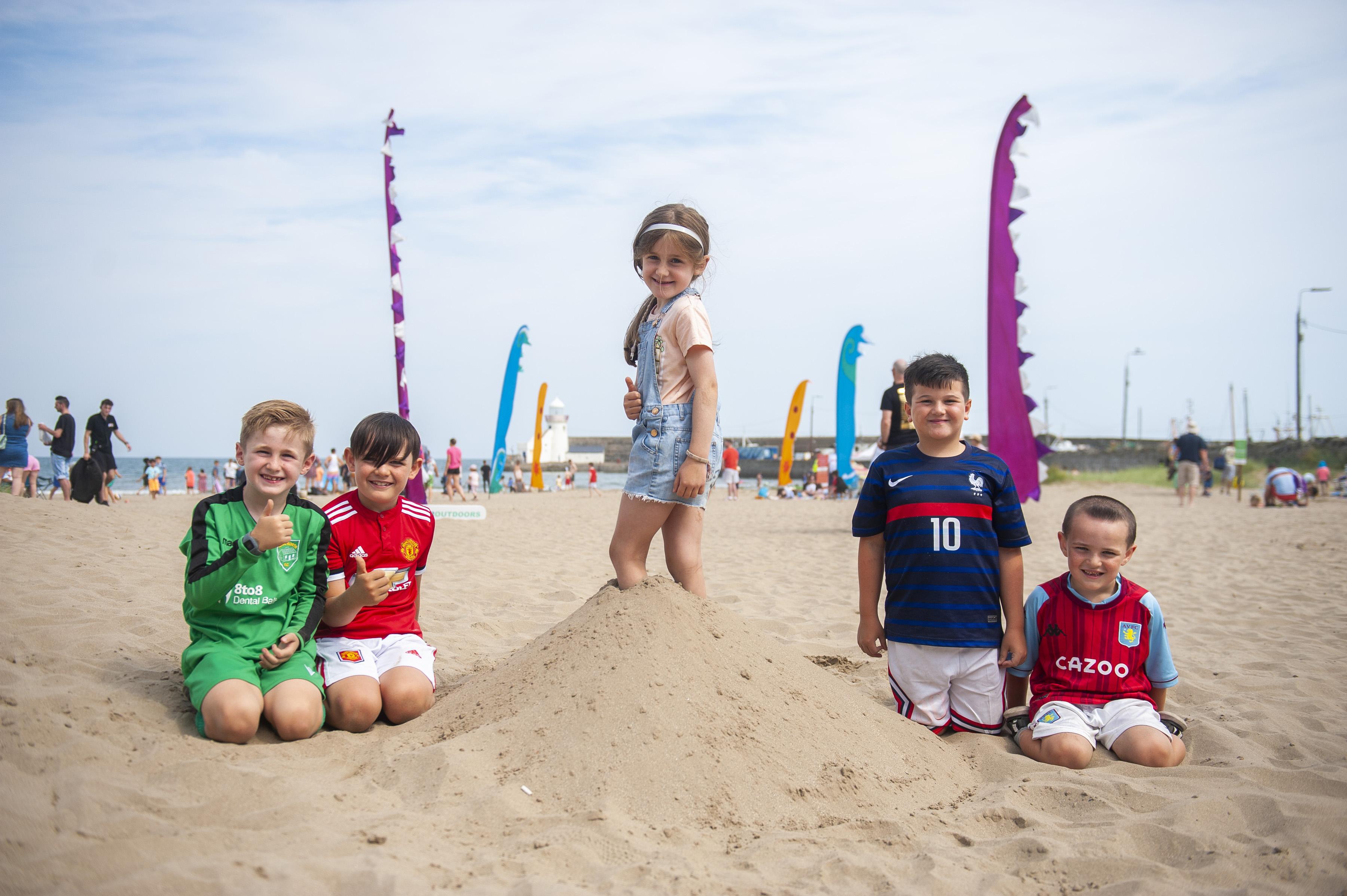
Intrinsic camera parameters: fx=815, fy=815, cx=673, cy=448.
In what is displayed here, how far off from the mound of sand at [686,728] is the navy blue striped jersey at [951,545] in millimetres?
368

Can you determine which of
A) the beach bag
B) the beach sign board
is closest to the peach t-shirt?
the beach sign board

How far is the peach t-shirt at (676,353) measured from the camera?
2.80 meters

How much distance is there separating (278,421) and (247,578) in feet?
1.71

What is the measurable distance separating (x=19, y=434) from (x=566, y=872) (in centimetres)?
1187

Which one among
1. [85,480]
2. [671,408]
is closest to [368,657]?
[671,408]

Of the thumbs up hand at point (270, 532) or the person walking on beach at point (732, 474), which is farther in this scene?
the person walking on beach at point (732, 474)

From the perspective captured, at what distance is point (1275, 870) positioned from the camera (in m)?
1.89

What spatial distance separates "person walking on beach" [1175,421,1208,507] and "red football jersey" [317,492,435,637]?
1640 centimetres

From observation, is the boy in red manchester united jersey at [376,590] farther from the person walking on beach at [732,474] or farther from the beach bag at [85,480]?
the person walking on beach at [732,474]

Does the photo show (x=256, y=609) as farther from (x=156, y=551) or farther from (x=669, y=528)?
(x=156, y=551)

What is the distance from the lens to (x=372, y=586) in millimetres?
2721

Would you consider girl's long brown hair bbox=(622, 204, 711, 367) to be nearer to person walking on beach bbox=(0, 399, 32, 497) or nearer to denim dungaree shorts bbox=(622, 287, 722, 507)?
denim dungaree shorts bbox=(622, 287, 722, 507)

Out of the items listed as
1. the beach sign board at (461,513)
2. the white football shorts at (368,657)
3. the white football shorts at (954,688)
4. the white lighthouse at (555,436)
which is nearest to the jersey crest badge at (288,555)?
the white football shorts at (368,657)

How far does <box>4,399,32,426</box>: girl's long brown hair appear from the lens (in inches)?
404
